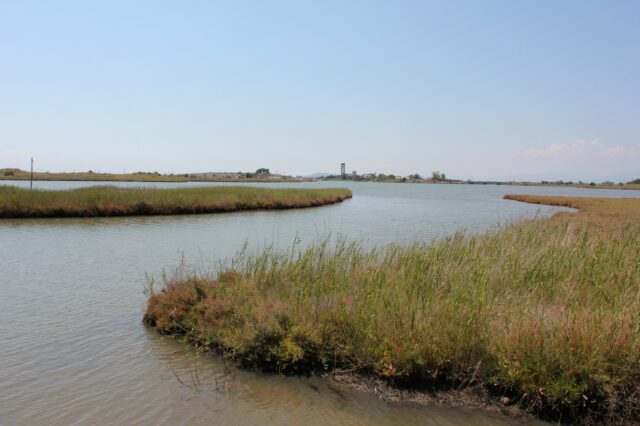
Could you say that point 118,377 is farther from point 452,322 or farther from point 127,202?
point 127,202

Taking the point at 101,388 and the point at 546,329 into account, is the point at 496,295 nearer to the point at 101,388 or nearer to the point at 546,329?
the point at 546,329

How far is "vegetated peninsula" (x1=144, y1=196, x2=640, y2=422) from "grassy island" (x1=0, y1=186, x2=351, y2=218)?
25.6 metres

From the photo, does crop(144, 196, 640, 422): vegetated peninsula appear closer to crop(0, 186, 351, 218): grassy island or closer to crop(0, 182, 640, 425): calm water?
crop(0, 182, 640, 425): calm water

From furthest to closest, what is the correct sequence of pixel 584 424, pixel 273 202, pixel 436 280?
pixel 273 202
pixel 436 280
pixel 584 424

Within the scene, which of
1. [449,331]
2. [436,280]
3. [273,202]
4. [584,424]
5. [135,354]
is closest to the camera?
[584,424]

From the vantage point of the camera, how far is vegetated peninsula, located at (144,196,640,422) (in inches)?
231

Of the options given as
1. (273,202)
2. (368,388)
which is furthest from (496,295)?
(273,202)

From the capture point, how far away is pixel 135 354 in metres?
7.87

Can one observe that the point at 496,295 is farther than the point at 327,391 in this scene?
Yes

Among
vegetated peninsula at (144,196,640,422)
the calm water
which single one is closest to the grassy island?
the calm water

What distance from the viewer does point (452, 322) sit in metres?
6.83

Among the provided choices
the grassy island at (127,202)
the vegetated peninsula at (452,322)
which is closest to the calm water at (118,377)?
the vegetated peninsula at (452,322)

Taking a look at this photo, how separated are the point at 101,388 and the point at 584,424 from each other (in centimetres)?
664

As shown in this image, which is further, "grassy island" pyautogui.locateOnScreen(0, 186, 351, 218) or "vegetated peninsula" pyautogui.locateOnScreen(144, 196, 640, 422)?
"grassy island" pyautogui.locateOnScreen(0, 186, 351, 218)
